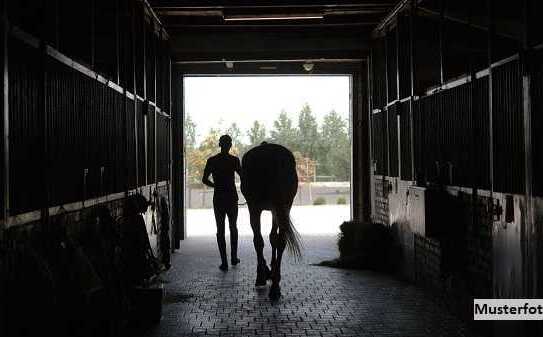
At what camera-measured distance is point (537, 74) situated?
4.56m

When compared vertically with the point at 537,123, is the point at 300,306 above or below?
below

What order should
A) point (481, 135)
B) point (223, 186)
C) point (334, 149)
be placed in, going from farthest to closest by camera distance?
point (334, 149)
point (223, 186)
point (481, 135)

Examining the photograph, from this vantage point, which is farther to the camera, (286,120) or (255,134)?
(286,120)

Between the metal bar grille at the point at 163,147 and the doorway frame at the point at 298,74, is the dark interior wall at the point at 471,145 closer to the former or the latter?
the doorway frame at the point at 298,74

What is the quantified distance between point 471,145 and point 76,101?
329cm

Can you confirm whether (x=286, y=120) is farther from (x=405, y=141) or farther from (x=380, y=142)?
(x=405, y=141)

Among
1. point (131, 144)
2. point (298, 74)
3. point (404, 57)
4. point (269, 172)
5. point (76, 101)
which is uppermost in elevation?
point (298, 74)

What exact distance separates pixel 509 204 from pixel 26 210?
324 cm

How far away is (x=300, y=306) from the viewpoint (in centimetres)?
666

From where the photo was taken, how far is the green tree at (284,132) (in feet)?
159

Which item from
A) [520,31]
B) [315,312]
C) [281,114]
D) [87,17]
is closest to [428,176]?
[315,312]

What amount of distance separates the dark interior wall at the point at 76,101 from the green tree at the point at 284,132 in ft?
129

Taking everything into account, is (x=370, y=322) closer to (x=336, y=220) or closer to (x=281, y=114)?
(x=336, y=220)

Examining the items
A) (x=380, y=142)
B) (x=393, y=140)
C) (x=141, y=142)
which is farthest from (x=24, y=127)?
(x=380, y=142)
